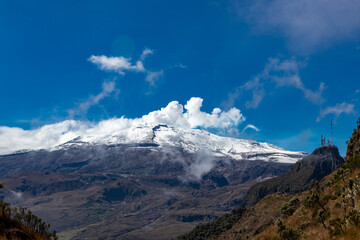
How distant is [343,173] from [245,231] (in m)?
40.7

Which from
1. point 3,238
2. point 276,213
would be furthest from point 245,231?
point 3,238

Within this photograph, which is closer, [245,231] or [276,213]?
[245,231]

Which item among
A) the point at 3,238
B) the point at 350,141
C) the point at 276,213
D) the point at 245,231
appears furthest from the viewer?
the point at 276,213

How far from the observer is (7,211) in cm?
1373

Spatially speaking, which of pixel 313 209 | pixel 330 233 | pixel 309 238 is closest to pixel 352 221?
pixel 330 233

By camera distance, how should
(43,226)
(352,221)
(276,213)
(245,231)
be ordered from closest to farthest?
(43,226) < (352,221) < (245,231) < (276,213)

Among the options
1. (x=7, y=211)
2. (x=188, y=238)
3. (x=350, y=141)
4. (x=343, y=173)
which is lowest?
(x=188, y=238)

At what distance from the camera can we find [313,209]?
2942 cm

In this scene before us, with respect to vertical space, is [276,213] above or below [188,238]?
above

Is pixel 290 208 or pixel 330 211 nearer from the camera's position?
pixel 330 211

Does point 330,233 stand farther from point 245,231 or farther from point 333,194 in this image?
point 245,231

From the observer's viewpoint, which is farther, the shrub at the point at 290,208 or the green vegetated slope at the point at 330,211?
the shrub at the point at 290,208

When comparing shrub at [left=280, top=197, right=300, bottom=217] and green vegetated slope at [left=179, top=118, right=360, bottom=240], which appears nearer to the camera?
green vegetated slope at [left=179, top=118, right=360, bottom=240]

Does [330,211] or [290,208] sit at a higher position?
[290,208]
